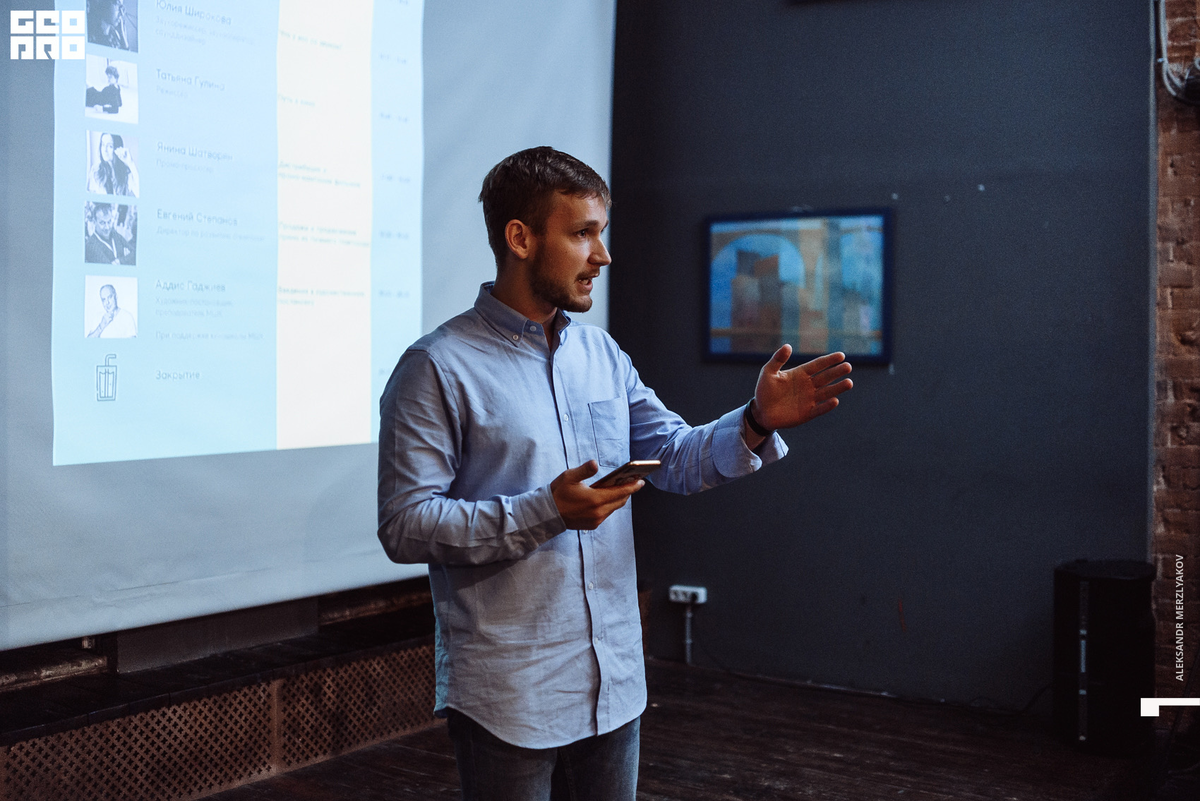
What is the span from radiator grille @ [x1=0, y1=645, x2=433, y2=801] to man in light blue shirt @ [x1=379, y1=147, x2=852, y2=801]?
154cm

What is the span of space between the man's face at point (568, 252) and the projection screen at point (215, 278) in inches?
62.0

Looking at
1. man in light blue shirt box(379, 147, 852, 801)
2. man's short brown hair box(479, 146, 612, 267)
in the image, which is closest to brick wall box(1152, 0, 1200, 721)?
man in light blue shirt box(379, 147, 852, 801)

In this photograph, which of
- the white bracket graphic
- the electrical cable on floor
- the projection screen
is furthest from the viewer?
the electrical cable on floor

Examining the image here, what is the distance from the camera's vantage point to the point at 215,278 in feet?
9.48

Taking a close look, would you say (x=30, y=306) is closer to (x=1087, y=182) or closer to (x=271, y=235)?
(x=271, y=235)

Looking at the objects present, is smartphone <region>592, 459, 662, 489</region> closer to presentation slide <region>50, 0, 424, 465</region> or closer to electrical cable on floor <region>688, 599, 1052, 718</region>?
presentation slide <region>50, 0, 424, 465</region>

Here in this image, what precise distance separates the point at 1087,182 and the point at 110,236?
314cm

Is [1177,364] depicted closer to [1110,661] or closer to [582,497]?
[1110,661]

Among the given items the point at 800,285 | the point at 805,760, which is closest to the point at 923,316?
the point at 800,285

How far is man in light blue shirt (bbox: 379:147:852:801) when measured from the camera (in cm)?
143

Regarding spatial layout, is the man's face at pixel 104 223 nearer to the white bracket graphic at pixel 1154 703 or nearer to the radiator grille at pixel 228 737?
the radiator grille at pixel 228 737

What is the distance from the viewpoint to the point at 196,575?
2893 millimetres

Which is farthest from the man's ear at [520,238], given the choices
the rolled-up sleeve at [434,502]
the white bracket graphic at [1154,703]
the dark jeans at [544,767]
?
the white bracket graphic at [1154,703]

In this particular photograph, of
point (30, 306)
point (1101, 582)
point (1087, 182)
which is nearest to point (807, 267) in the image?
point (1087, 182)
